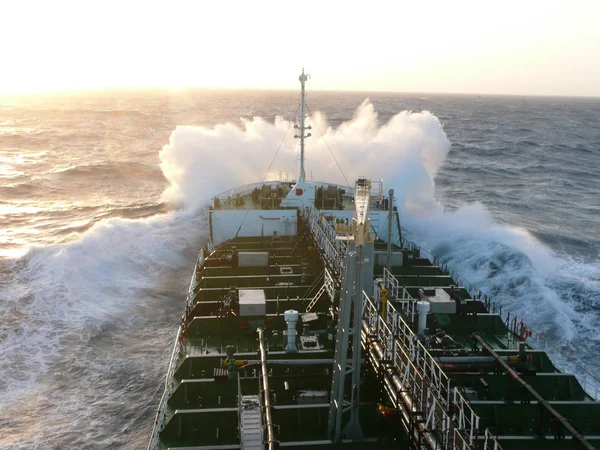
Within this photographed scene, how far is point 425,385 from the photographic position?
12766 millimetres

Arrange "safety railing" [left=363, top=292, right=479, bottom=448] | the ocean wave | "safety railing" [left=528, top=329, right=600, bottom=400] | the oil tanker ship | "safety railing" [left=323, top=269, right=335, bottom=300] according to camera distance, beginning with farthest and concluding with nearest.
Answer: the ocean wave → "safety railing" [left=528, top=329, right=600, bottom=400] → "safety railing" [left=323, top=269, right=335, bottom=300] → the oil tanker ship → "safety railing" [left=363, top=292, right=479, bottom=448]

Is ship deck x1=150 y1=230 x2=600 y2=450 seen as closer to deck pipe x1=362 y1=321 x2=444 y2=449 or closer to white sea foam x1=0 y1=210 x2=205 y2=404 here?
deck pipe x1=362 y1=321 x2=444 y2=449

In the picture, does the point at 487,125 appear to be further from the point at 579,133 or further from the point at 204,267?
the point at 204,267

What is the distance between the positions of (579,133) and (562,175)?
68.2 metres

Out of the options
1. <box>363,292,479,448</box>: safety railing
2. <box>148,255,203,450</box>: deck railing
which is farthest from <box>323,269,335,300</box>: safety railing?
<box>148,255,203,450</box>: deck railing

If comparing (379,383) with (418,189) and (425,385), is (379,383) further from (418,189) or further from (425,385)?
(418,189)

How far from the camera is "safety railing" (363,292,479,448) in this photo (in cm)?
1172

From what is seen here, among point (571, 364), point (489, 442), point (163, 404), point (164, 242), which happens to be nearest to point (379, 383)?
point (489, 442)

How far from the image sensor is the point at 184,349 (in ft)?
64.2

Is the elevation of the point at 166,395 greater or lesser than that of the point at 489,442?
lesser

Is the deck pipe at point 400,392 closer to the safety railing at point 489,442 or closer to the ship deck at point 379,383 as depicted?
the ship deck at point 379,383

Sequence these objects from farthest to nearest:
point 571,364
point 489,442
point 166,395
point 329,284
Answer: point 571,364 < point 329,284 < point 166,395 < point 489,442

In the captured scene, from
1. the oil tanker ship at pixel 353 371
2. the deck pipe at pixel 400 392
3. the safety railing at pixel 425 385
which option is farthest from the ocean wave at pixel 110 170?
the deck pipe at pixel 400 392

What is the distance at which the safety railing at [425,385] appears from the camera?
38.4ft
